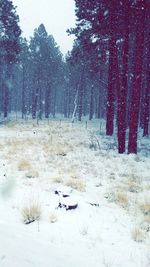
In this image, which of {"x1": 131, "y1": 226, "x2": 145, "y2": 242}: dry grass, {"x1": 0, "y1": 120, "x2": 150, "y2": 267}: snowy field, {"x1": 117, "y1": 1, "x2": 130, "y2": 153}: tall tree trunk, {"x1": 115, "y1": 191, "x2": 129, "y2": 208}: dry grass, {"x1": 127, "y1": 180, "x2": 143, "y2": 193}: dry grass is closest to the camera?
{"x1": 0, "y1": 120, "x2": 150, "y2": 267}: snowy field

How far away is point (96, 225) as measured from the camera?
649 cm

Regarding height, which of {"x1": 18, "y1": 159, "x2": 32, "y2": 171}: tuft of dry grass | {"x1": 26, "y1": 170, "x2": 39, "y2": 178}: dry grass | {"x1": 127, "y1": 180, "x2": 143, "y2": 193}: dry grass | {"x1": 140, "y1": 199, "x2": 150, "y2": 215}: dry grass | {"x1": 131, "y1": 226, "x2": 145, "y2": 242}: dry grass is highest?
{"x1": 18, "y1": 159, "x2": 32, "y2": 171}: tuft of dry grass

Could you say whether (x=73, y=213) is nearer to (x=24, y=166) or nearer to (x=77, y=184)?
(x=77, y=184)

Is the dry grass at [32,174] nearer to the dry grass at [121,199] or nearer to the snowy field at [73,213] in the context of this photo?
the snowy field at [73,213]

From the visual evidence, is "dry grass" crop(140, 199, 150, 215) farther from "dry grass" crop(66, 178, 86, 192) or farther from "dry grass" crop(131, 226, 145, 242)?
"dry grass" crop(66, 178, 86, 192)

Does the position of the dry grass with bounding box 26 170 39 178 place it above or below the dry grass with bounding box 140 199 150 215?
above

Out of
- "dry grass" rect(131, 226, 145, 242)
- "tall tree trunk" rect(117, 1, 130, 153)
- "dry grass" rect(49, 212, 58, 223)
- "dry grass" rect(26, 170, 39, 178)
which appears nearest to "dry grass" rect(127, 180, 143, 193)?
"dry grass" rect(26, 170, 39, 178)

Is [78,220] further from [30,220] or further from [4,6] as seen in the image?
[4,6]

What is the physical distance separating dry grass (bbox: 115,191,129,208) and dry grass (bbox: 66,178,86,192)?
0.84 metres

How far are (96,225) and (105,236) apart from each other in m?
0.51

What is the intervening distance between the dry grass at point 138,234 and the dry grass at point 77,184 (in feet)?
8.23

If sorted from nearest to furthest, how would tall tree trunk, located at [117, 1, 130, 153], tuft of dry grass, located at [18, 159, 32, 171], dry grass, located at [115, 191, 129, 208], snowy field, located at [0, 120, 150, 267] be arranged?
snowy field, located at [0, 120, 150, 267]
dry grass, located at [115, 191, 129, 208]
tuft of dry grass, located at [18, 159, 32, 171]
tall tree trunk, located at [117, 1, 130, 153]

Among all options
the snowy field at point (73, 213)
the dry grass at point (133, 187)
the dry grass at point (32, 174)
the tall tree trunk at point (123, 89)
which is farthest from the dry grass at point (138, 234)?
the tall tree trunk at point (123, 89)

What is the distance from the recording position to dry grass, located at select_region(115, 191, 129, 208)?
7.72m
